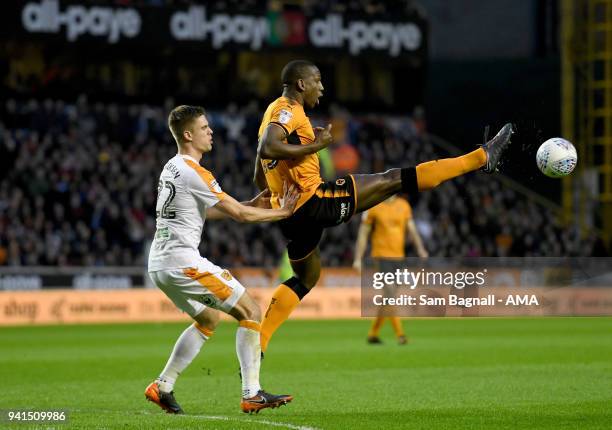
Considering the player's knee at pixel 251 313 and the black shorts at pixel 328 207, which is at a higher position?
the black shorts at pixel 328 207

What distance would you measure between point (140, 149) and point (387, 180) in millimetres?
21491

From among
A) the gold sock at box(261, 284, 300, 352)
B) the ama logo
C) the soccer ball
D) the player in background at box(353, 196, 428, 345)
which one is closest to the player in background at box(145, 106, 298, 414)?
the gold sock at box(261, 284, 300, 352)

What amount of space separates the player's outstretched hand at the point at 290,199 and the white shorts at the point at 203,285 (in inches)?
26.3

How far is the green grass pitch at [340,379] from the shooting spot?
8422 mm

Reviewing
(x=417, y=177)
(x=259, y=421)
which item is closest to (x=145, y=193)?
(x=417, y=177)

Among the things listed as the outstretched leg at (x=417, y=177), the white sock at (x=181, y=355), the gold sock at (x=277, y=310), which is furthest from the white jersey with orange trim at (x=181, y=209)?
the gold sock at (x=277, y=310)

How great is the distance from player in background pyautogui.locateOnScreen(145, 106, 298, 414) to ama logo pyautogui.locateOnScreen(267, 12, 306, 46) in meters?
23.6

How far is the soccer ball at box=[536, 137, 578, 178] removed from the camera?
9469 mm

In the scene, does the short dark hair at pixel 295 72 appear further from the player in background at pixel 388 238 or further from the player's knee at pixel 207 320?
the player in background at pixel 388 238

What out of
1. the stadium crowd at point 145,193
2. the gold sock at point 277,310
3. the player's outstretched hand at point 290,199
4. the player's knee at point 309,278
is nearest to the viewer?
the player's outstretched hand at point 290,199

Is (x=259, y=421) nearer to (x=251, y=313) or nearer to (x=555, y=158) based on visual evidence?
(x=251, y=313)

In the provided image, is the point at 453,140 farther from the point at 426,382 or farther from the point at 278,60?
the point at 426,382

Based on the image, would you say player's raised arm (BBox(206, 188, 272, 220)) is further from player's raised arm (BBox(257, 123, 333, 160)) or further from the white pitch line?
the white pitch line

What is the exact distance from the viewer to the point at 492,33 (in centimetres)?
3753
